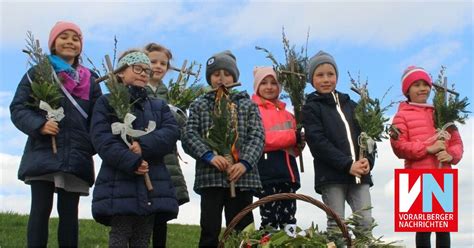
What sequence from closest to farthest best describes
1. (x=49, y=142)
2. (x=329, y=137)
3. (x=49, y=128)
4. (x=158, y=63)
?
(x=49, y=128) < (x=49, y=142) < (x=329, y=137) < (x=158, y=63)

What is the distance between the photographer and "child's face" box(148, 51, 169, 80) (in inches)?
288

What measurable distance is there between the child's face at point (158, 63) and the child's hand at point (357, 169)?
223cm

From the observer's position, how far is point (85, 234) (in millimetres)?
10383

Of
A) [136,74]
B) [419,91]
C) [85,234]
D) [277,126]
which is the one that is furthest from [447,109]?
[85,234]

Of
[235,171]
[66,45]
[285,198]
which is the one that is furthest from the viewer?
[66,45]

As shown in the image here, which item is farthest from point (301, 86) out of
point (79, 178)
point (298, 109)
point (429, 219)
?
point (79, 178)

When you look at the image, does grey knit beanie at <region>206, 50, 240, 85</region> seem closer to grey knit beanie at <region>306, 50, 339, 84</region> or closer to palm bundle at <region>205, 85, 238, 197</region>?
palm bundle at <region>205, 85, 238, 197</region>

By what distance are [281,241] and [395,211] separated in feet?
11.7

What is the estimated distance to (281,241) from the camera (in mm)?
4832

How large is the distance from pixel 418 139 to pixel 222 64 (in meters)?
2.43

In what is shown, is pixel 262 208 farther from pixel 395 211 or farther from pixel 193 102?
pixel 395 211

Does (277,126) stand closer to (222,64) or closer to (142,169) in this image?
(222,64)

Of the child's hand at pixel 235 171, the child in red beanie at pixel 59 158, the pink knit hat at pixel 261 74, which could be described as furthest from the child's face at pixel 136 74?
the pink knit hat at pixel 261 74

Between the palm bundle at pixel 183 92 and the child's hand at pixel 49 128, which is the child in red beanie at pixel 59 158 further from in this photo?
the palm bundle at pixel 183 92
